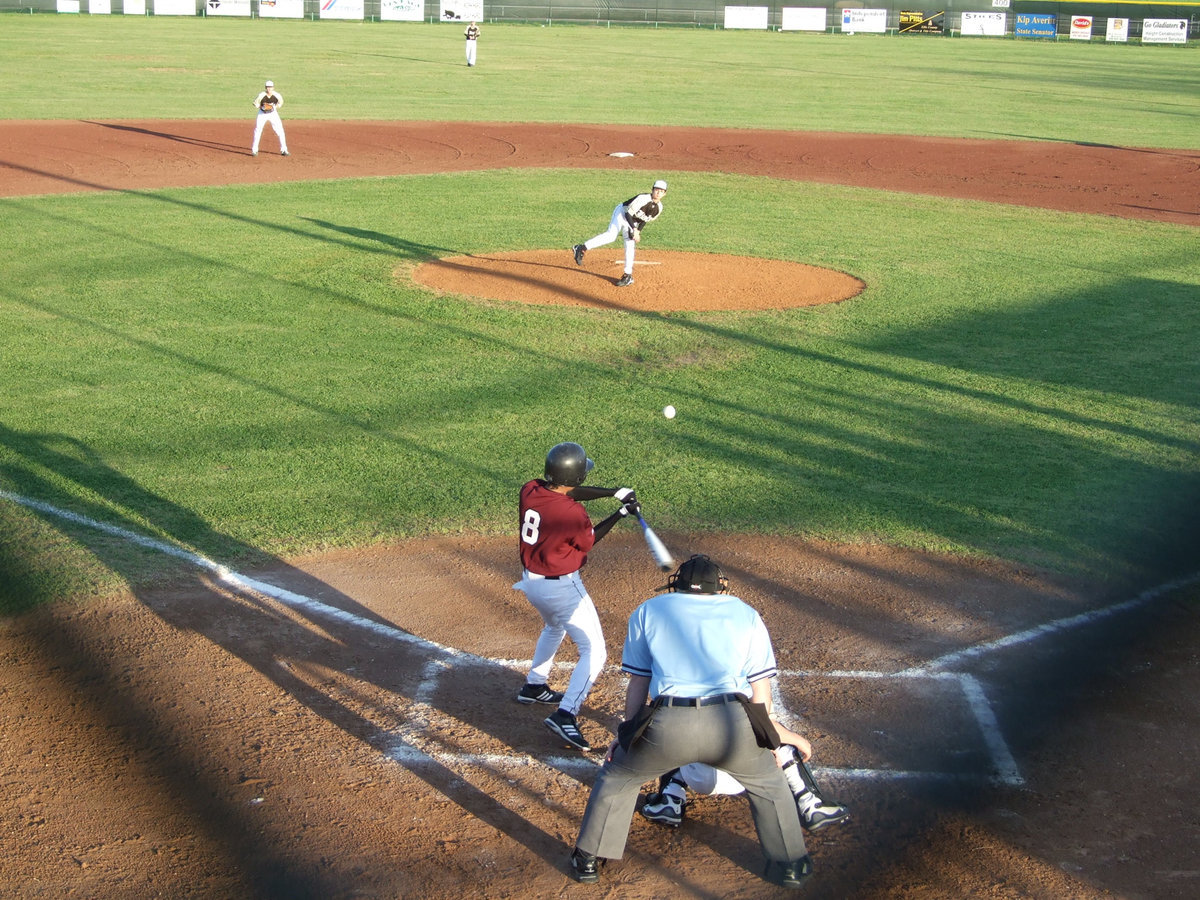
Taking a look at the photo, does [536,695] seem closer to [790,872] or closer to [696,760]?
[696,760]

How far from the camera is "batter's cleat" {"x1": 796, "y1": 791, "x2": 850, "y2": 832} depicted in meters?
5.41

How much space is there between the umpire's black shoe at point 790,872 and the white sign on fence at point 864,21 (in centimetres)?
6822

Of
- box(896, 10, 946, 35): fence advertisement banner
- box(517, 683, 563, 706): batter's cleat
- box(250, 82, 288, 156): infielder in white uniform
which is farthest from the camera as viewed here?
box(896, 10, 946, 35): fence advertisement banner

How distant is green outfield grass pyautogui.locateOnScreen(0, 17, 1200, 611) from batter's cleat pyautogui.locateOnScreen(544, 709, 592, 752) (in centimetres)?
290

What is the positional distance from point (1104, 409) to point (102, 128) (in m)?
25.3

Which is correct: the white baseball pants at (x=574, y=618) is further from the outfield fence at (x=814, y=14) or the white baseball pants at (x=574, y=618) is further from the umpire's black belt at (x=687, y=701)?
the outfield fence at (x=814, y=14)

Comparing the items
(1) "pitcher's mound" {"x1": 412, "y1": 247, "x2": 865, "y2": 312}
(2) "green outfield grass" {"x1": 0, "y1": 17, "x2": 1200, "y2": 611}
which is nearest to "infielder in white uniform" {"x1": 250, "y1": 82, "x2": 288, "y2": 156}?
(2) "green outfield grass" {"x1": 0, "y1": 17, "x2": 1200, "y2": 611}

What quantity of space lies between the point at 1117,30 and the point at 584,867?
7102cm

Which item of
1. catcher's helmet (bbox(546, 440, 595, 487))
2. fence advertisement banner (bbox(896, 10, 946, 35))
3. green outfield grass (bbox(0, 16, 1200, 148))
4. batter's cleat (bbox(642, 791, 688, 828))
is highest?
fence advertisement banner (bbox(896, 10, 946, 35))

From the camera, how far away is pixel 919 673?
686cm

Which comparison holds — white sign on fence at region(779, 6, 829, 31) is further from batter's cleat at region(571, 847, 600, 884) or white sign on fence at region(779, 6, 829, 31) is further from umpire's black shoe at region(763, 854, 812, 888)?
batter's cleat at region(571, 847, 600, 884)

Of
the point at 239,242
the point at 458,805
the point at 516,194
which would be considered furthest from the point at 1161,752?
the point at 516,194

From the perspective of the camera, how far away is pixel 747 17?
68000 mm

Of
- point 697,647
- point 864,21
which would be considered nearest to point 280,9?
point 864,21
